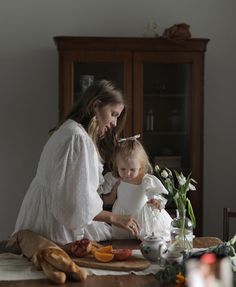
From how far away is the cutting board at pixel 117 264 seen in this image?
1743mm

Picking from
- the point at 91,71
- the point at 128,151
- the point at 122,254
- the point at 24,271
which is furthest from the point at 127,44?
the point at 24,271

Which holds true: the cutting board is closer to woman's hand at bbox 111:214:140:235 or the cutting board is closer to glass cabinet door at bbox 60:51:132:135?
woman's hand at bbox 111:214:140:235

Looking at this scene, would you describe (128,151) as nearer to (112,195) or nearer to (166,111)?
(112,195)

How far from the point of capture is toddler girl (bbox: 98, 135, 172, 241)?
2.13m

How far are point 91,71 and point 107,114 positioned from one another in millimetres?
1420

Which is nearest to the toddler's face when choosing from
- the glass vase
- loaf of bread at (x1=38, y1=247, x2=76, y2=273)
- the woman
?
the woman

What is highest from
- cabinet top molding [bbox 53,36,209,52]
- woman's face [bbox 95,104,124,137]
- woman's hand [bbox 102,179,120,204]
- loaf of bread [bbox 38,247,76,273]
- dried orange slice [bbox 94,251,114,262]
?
cabinet top molding [bbox 53,36,209,52]

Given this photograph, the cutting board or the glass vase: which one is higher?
the glass vase

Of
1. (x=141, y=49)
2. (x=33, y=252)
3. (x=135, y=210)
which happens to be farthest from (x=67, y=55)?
(x=33, y=252)

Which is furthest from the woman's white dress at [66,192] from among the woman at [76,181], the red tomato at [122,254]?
the red tomato at [122,254]

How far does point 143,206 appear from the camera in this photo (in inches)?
86.7

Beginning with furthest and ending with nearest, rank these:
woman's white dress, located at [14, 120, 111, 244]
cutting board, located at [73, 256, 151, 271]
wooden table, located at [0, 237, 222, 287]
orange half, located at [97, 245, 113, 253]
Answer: woman's white dress, located at [14, 120, 111, 244], orange half, located at [97, 245, 113, 253], cutting board, located at [73, 256, 151, 271], wooden table, located at [0, 237, 222, 287]

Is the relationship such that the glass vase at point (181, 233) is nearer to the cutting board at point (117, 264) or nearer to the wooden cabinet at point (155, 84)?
the cutting board at point (117, 264)

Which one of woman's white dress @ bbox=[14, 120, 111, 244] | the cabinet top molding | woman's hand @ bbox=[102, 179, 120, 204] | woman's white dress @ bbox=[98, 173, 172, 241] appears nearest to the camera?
woman's white dress @ bbox=[14, 120, 111, 244]
